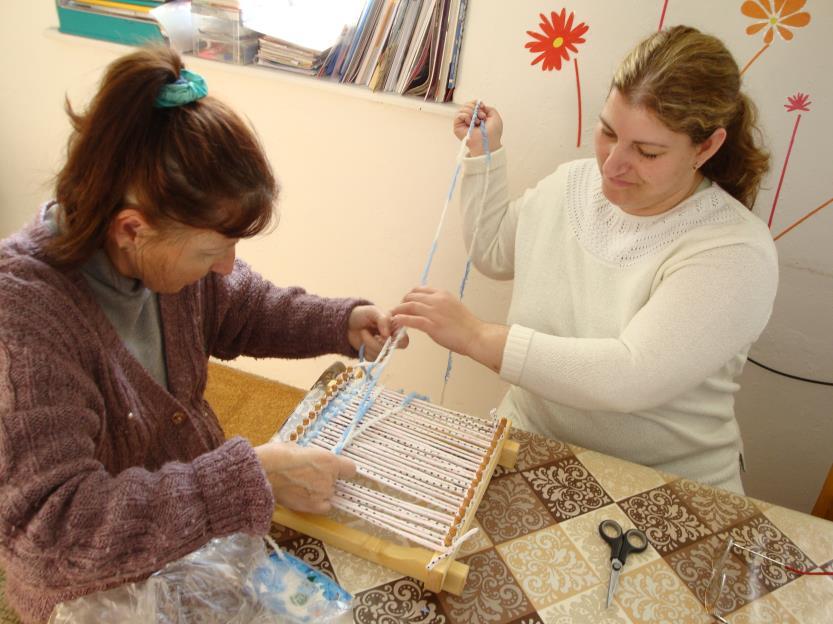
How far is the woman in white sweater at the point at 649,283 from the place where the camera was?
1200mm

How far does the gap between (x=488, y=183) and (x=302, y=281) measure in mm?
1007

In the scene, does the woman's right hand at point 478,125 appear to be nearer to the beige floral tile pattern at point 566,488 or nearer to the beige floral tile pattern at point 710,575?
the beige floral tile pattern at point 566,488

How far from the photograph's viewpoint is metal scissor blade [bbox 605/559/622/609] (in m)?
0.94

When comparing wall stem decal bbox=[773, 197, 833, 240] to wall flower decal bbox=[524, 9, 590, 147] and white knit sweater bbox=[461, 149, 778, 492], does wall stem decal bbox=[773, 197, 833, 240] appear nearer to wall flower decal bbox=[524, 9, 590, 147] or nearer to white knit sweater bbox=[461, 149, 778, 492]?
white knit sweater bbox=[461, 149, 778, 492]

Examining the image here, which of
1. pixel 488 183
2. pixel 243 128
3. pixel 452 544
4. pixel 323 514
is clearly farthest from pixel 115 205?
pixel 488 183

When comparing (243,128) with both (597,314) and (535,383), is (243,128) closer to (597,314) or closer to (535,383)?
(535,383)

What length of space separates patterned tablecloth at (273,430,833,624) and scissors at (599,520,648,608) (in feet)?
0.04

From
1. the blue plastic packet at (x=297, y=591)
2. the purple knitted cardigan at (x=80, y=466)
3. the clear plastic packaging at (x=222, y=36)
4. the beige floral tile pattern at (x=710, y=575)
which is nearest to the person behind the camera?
the purple knitted cardigan at (x=80, y=466)

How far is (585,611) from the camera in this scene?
919 mm

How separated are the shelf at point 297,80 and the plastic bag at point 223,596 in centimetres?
132

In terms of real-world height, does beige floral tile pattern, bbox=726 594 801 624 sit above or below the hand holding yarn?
below

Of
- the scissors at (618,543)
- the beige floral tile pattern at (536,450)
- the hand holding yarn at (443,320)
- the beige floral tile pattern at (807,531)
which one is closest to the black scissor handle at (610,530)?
the scissors at (618,543)

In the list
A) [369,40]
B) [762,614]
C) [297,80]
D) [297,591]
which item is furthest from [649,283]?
[297,80]

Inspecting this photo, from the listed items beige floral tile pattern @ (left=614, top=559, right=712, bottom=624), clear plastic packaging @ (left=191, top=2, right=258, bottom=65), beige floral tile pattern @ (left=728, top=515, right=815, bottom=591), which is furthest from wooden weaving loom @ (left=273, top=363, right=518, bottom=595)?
clear plastic packaging @ (left=191, top=2, right=258, bottom=65)
